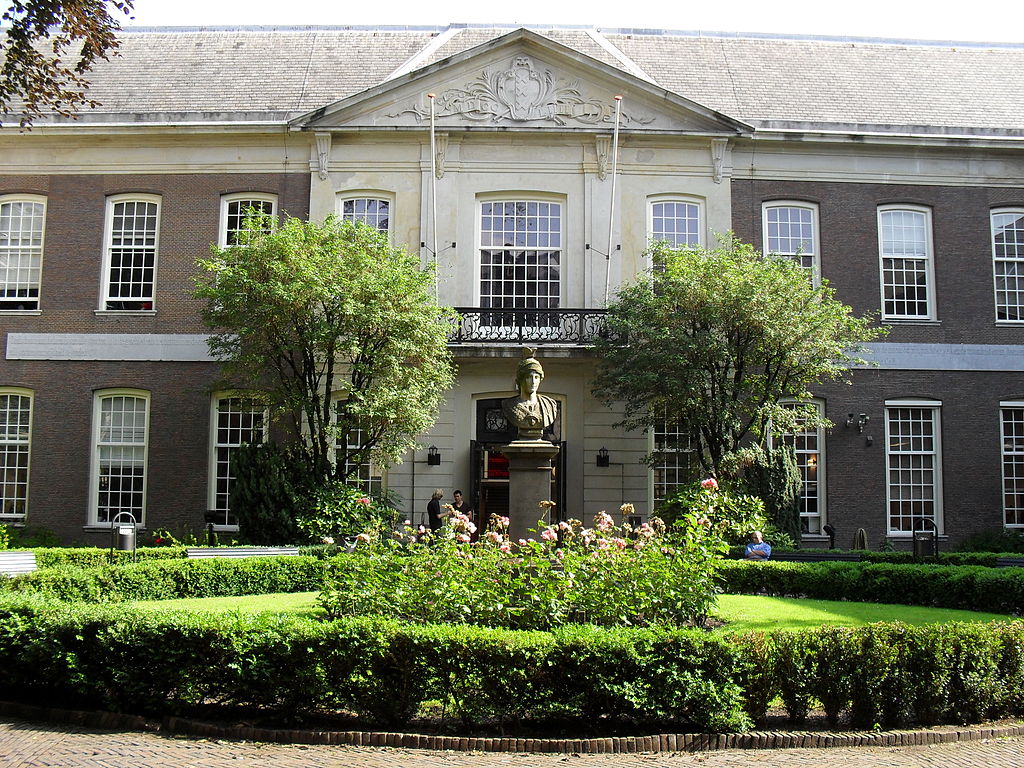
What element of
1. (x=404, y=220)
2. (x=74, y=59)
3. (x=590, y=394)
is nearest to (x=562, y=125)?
(x=404, y=220)

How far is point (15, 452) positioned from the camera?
68.3 feet

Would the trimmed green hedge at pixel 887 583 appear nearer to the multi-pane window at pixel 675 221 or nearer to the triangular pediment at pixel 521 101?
the multi-pane window at pixel 675 221

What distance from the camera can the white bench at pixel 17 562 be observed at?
1451 cm

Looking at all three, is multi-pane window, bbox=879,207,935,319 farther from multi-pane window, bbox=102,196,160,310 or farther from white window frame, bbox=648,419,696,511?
multi-pane window, bbox=102,196,160,310

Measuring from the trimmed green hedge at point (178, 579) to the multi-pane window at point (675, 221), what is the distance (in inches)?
424

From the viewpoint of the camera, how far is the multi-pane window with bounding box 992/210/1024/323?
2134 centimetres

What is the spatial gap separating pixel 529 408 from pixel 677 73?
12833mm

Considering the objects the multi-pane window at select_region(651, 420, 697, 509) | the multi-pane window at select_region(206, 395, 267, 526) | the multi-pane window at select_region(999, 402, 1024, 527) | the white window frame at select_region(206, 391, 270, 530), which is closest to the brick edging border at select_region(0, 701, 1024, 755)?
the multi-pane window at select_region(651, 420, 697, 509)

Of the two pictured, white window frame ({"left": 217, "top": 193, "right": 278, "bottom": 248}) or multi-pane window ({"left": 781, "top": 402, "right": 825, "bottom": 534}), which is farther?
white window frame ({"left": 217, "top": 193, "right": 278, "bottom": 248})

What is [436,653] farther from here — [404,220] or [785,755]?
[404,220]

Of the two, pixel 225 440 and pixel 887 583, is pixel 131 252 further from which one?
pixel 887 583

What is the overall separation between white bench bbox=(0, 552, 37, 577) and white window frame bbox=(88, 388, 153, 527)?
5311 millimetres

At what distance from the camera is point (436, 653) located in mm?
7379

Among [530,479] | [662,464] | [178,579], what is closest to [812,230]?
[662,464]
